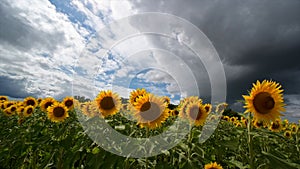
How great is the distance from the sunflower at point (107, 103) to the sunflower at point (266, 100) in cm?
284

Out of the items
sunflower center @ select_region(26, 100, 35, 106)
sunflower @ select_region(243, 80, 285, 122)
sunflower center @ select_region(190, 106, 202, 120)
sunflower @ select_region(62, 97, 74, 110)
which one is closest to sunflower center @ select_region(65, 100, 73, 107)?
sunflower @ select_region(62, 97, 74, 110)

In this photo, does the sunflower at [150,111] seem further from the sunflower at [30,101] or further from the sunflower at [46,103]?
the sunflower at [30,101]

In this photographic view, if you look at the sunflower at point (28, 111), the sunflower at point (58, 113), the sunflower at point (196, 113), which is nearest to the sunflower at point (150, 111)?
the sunflower at point (196, 113)

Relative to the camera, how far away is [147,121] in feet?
12.6

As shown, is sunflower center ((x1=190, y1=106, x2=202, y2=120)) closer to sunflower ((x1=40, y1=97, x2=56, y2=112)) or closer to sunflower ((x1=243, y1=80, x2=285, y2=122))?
sunflower ((x1=243, y1=80, x2=285, y2=122))

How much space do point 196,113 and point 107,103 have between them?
223 cm

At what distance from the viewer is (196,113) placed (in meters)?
5.23

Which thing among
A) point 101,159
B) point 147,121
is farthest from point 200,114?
point 101,159

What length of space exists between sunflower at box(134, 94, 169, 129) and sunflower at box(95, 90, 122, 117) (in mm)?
979

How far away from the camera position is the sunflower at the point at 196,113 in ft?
17.1

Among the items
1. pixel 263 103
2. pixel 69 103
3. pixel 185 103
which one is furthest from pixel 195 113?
pixel 69 103

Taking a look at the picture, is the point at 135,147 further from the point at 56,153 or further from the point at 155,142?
the point at 56,153

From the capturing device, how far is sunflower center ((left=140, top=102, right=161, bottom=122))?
390cm

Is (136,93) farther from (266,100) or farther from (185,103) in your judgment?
(266,100)
